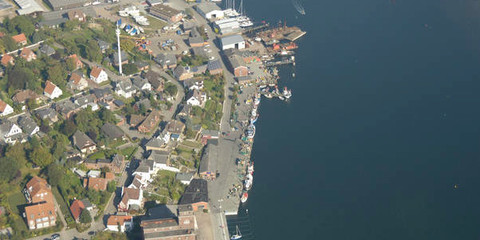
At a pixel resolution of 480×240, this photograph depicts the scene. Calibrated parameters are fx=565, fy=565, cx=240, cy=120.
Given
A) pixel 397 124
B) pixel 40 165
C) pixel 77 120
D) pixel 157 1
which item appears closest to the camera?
pixel 40 165

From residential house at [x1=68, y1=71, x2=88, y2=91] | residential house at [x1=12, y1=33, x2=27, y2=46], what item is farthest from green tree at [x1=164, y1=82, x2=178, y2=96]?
residential house at [x1=12, y1=33, x2=27, y2=46]

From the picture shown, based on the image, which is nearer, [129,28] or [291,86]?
[291,86]

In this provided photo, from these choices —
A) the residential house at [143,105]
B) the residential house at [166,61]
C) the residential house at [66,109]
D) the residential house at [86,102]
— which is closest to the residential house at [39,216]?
the residential house at [66,109]

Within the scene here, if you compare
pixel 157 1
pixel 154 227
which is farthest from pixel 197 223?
pixel 157 1

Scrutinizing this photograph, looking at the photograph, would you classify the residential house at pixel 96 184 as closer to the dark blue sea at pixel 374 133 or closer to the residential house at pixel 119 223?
the residential house at pixel 119 223

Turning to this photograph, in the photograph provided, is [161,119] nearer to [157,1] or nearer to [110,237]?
[110,237]

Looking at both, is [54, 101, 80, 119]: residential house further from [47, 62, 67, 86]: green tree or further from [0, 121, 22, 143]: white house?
[0, 121, 22, 143]: white house

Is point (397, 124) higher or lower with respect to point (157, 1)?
lower
